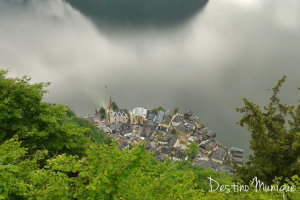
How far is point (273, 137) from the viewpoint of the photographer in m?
9.65

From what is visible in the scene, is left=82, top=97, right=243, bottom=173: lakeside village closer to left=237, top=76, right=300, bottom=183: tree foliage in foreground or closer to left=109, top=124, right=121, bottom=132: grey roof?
left=109, top=124, right=121, bottom=132: grey roof

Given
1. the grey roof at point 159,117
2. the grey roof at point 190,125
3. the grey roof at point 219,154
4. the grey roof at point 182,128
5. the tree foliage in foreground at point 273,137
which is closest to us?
the tree foliage in foreground at point 273,137

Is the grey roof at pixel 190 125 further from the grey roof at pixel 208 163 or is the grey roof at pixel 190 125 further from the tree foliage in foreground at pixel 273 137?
the tree foliage in foreground at pixel 273 137

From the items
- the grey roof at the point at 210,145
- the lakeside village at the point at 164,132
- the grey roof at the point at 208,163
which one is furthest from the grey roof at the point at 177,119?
the grey roof at the point at 208,163

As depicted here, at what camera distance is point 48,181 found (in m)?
4.79

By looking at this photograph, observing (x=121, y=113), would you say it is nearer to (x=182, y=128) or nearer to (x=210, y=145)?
(x=182, y=128)

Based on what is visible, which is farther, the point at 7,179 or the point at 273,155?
the point at 273,155

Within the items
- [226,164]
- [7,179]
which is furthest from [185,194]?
[226,164]

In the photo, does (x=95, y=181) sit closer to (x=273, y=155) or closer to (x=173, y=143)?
(x=273, y=155)

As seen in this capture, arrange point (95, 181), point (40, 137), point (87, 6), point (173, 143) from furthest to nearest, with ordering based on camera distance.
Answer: point (87, 6)
point (173, 143)
point (40, 137)
point (95, 181)

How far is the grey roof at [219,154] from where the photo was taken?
36394 mm

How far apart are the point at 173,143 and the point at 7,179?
120 ft

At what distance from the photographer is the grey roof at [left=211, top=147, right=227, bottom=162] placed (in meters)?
36.4

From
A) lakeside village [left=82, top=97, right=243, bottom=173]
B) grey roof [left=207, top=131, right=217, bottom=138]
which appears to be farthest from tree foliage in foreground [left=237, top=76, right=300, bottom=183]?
grey roof [left=207, top=131, right=217, bottom=138]
